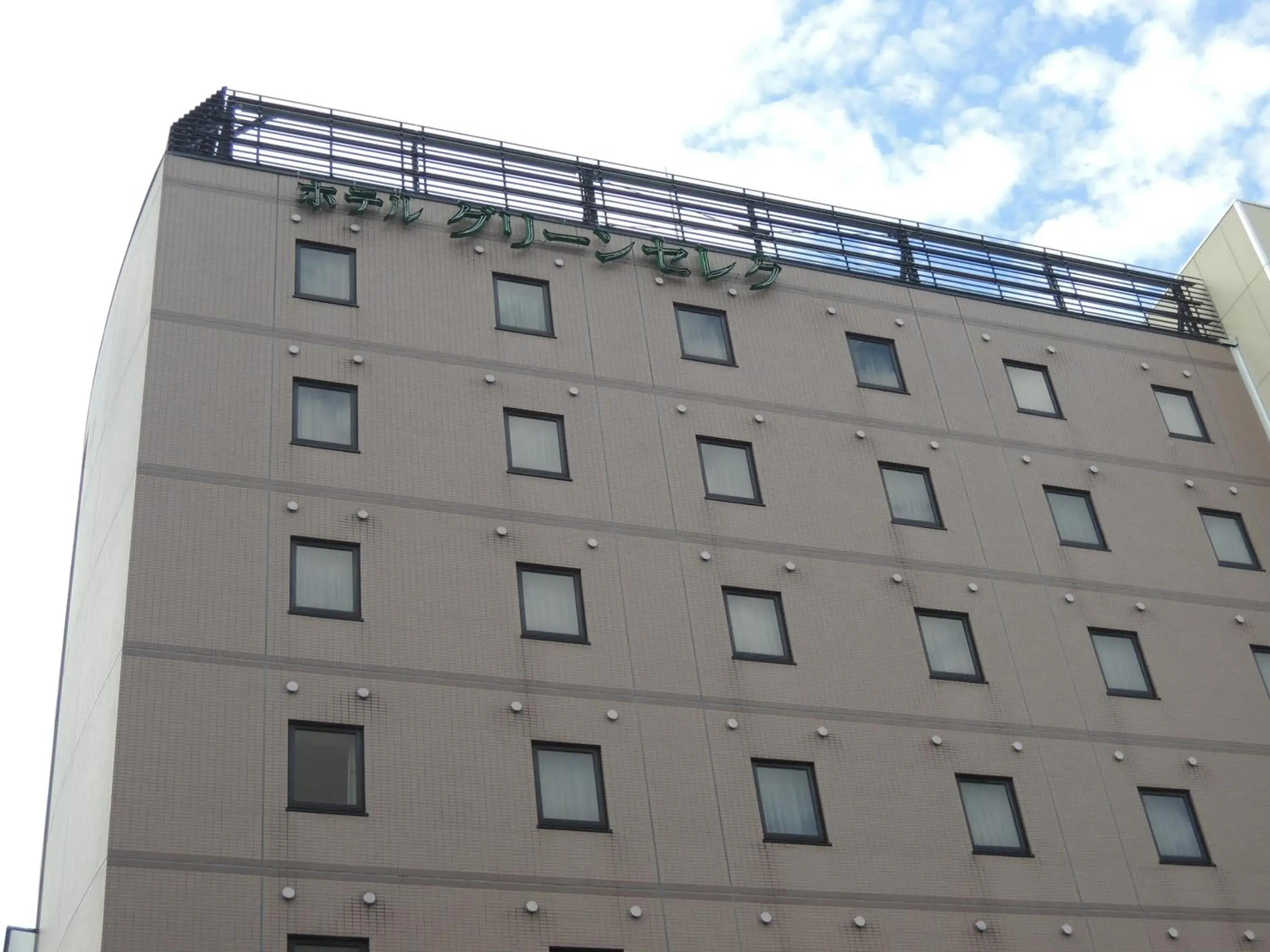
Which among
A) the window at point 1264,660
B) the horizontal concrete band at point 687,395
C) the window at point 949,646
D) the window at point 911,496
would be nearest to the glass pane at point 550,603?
the horizontal concrete band at point 687,395

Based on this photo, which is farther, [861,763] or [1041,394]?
[1041,394]

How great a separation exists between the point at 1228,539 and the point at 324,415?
2233cm

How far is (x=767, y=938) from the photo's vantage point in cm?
2623

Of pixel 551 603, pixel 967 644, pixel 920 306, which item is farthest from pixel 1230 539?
pixel 551 603

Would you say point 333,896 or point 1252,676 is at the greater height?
point 1252,676

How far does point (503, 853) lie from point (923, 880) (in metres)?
8.17

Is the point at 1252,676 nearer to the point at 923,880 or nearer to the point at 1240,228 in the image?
the point at 923,880

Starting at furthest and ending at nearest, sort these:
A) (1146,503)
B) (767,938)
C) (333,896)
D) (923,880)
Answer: (1146,503) < (923,880) < (767,938) < (333,896)

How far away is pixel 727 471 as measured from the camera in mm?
32781

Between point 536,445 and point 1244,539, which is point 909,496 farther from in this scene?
point 1244,539

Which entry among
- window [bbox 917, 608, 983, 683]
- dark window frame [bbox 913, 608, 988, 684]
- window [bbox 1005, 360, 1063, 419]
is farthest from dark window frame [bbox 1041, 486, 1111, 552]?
window [bbox 917, 608, 983, 683]

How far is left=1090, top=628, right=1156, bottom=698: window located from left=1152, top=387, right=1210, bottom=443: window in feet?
24.4

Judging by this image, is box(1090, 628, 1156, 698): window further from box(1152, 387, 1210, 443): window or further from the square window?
the square window

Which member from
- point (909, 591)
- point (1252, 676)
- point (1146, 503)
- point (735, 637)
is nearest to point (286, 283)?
point (735, 637)
